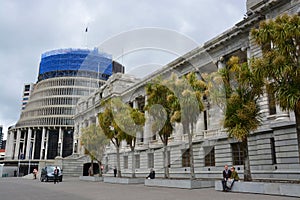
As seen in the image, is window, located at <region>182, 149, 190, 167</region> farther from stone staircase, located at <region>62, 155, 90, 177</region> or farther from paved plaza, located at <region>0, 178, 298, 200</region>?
stone staircase, located at <region>62, 155, 90, 177</region>

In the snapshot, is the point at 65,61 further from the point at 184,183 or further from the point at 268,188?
the point at 268,188

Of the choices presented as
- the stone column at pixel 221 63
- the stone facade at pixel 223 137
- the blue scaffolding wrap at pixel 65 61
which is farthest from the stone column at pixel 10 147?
the stone column at pixel 221 63

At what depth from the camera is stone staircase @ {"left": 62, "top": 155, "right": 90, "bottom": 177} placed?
54625mm

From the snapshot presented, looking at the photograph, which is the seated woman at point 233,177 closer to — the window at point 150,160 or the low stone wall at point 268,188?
the low stone wall at point 268,188

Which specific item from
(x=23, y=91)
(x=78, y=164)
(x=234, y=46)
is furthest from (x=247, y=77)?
(x=23, y=91)

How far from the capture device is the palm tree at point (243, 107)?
56.0 feet

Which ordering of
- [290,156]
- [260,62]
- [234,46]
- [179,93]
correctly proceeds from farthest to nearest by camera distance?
[234,46]
[179,93]
[290,156]
[260,62]

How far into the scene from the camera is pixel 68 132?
94.4 meters

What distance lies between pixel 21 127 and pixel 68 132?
67.0 feet

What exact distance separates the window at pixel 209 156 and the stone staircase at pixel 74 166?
102 ft

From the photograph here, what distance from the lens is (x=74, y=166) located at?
55.4 m

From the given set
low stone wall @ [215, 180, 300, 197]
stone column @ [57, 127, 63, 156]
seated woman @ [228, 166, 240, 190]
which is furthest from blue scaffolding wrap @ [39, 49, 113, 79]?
low stone wall @ [215, 180, 300, 197]

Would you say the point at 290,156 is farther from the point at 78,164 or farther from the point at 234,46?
the point at 78,164

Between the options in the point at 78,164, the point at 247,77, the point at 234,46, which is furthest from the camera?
the point at 78,164
